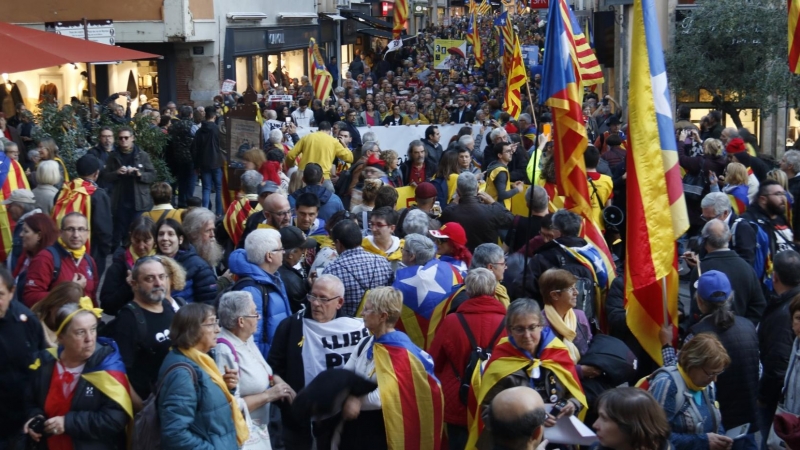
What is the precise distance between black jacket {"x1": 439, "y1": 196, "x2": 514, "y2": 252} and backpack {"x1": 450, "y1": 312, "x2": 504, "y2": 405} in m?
3.09

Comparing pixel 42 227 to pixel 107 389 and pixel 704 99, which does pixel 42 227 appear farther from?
pixel 704 99

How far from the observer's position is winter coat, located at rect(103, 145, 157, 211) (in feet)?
41.6

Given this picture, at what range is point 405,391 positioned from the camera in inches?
228

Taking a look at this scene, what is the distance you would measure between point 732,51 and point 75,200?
44.7 feet

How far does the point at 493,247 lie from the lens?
696cm

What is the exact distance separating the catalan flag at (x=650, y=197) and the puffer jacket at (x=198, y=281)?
2987mm

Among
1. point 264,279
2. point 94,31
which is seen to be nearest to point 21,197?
point 264,279

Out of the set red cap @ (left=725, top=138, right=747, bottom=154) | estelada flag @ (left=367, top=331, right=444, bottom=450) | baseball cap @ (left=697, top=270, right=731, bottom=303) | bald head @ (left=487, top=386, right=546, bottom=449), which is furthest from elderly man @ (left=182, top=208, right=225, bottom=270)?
red cap @ (left=725, top=138, right=747, bottom=154)

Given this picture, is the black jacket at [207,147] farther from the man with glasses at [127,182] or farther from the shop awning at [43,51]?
the man with glasses at [127,182]

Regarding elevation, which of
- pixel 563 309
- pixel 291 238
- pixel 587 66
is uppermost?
pixel 587 66

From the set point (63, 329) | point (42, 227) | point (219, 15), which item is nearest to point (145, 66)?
point (219, 15)

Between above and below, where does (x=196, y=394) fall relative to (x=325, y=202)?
below

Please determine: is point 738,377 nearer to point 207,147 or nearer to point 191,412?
point 191,412

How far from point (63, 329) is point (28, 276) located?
2.19 m
